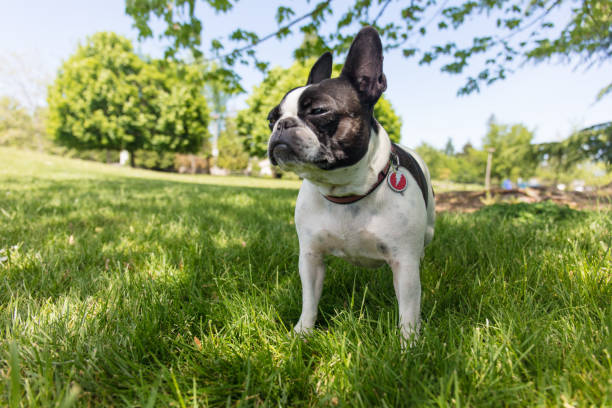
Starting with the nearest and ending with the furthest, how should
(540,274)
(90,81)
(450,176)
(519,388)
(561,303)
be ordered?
(519,388), (561,303), (540,274), (90,81), (450,176)

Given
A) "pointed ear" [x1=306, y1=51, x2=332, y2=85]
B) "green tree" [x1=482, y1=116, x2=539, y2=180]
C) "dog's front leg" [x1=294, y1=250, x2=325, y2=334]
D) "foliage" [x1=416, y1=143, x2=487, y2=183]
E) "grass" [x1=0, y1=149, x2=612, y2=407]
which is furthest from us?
"foliage" [x1=416, y1=143, x2=487, y2=183]

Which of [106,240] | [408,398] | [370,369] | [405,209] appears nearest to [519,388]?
[408,398]

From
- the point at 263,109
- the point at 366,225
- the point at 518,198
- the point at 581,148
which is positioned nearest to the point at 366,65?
the point at 366,225

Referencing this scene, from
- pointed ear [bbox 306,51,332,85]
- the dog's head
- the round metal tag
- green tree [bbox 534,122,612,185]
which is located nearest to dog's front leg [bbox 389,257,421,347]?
the round metal tag

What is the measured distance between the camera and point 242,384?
116 centimetres

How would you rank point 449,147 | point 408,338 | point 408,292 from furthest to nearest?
point 449,147 → point 408,292 → point 408,338

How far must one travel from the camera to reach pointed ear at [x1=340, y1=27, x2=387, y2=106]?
5.06 feet

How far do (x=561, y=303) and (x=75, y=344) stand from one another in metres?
2.31

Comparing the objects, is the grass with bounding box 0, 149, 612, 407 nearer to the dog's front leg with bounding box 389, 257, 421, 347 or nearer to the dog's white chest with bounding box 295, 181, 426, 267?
the dog's front leg with bounding box 389, 257, 421, 347

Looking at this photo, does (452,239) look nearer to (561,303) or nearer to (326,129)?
(561,303)

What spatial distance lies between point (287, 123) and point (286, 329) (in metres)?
0.97

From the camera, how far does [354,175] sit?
150 centimetres

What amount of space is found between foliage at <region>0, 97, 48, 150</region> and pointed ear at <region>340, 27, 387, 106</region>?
164 feet

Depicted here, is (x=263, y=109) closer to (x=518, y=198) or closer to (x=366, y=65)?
(x=518, y=198)
